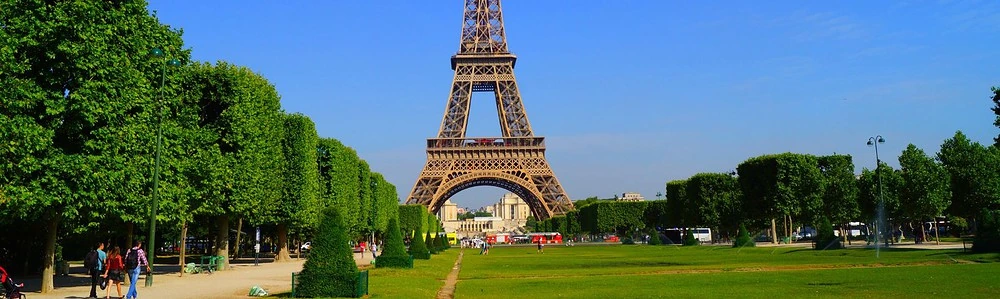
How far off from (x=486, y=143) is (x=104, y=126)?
88.9 m

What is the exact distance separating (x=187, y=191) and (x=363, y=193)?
43.3 metres

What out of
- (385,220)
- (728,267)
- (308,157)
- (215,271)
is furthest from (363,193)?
(728,267)

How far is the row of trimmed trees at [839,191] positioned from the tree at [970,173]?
0.06 m

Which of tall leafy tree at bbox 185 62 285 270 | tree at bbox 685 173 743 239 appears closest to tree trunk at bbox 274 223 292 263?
tall leafy tree at bbox 185 62 285 270

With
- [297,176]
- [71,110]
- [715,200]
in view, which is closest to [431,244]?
[297,176]

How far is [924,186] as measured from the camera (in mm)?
59906

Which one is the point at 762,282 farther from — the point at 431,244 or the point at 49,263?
the point at 431,244

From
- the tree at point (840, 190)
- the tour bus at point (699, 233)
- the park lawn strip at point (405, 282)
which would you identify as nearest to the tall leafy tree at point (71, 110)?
the park lawn strip at point (405, 282)

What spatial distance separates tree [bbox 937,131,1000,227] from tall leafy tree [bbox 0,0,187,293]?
55188 mm

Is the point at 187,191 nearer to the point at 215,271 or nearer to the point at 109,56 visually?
the point at 109,56

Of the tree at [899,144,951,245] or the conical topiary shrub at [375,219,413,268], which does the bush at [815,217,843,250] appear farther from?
the conical topiary shrub at [375,219,413,268]

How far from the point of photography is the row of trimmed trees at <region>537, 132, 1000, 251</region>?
6106cm

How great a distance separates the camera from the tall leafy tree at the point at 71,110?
73.3ft

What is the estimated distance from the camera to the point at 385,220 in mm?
90500
